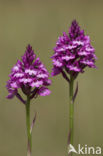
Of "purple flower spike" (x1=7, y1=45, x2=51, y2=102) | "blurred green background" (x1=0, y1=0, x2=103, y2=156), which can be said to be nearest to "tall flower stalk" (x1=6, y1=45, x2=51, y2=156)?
"purple flower spike" (x1=7, y1=45, x2=51, y2=102)

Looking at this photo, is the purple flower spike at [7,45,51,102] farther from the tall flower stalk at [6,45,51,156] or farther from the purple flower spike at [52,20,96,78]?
the purple flower spike at [52,20,96,78]

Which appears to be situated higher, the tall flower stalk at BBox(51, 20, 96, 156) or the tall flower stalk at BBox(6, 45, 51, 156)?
the tall flower stalk at BBox(51, 20, 96, 156)

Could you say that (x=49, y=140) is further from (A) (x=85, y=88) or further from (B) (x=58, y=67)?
(B) (x=58, y=67)

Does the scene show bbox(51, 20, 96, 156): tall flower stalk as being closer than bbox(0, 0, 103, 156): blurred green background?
Yes

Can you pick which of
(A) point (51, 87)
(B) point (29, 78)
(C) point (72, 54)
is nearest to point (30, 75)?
(B) point (29, 78)

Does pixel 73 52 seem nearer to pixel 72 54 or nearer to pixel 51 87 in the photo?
pixel 72 54

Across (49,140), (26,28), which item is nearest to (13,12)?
(26,28)
